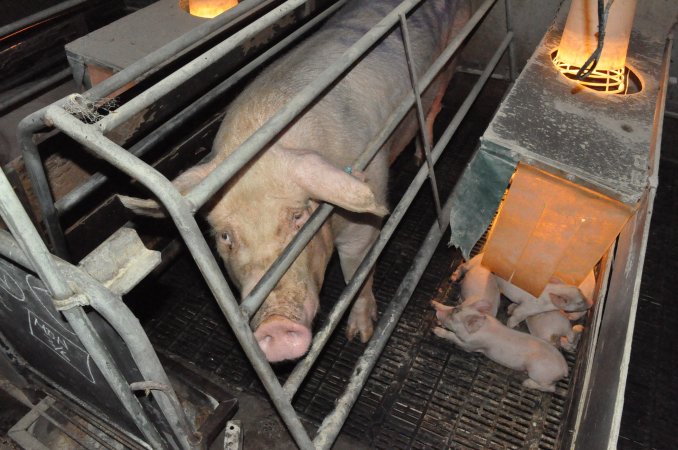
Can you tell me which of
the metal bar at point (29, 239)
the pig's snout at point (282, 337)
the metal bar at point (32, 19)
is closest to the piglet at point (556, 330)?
the pig's snout at point (282, 337)

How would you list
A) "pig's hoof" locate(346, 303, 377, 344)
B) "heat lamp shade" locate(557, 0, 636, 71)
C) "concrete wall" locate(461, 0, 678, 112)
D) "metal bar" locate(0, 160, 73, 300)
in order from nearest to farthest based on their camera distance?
"metal bar" locate(0, 160, 73, 300) < "heat lamp shade" locate(557, 0, 636, 71) < "pig's hoof" locate(346, 303, 377, 344) < "concrete wall" locate(461, 0, 678, 112)

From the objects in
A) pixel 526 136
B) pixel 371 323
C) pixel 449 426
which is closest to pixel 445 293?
pixel 371 323

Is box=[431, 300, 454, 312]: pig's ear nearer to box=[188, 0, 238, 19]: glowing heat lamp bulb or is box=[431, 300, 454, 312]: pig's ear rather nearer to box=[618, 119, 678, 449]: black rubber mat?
box=[618, 119, 678, 449]: black rubber mat

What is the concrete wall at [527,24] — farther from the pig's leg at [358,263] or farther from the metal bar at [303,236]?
the pig's leg at [358,263]

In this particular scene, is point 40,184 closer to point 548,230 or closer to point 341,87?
point 341,87

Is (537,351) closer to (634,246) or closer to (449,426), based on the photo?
(449,426)

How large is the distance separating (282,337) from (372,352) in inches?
28.2

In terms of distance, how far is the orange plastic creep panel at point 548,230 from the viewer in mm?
2492

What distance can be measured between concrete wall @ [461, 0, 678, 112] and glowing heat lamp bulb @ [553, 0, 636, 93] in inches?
43.7

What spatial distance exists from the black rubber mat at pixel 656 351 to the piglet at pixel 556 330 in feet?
1.29

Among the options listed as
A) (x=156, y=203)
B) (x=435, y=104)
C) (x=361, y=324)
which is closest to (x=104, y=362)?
(x=156, y=203)

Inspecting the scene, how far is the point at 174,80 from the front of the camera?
→ 57.7 inches

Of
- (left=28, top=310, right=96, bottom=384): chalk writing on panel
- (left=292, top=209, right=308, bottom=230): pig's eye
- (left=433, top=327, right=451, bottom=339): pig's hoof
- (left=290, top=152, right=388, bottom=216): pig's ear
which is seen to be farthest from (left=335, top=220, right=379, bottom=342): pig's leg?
(left=28, top=310, right=96, bottom=384): chalk writing on panel

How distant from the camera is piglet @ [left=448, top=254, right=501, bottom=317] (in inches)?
123
